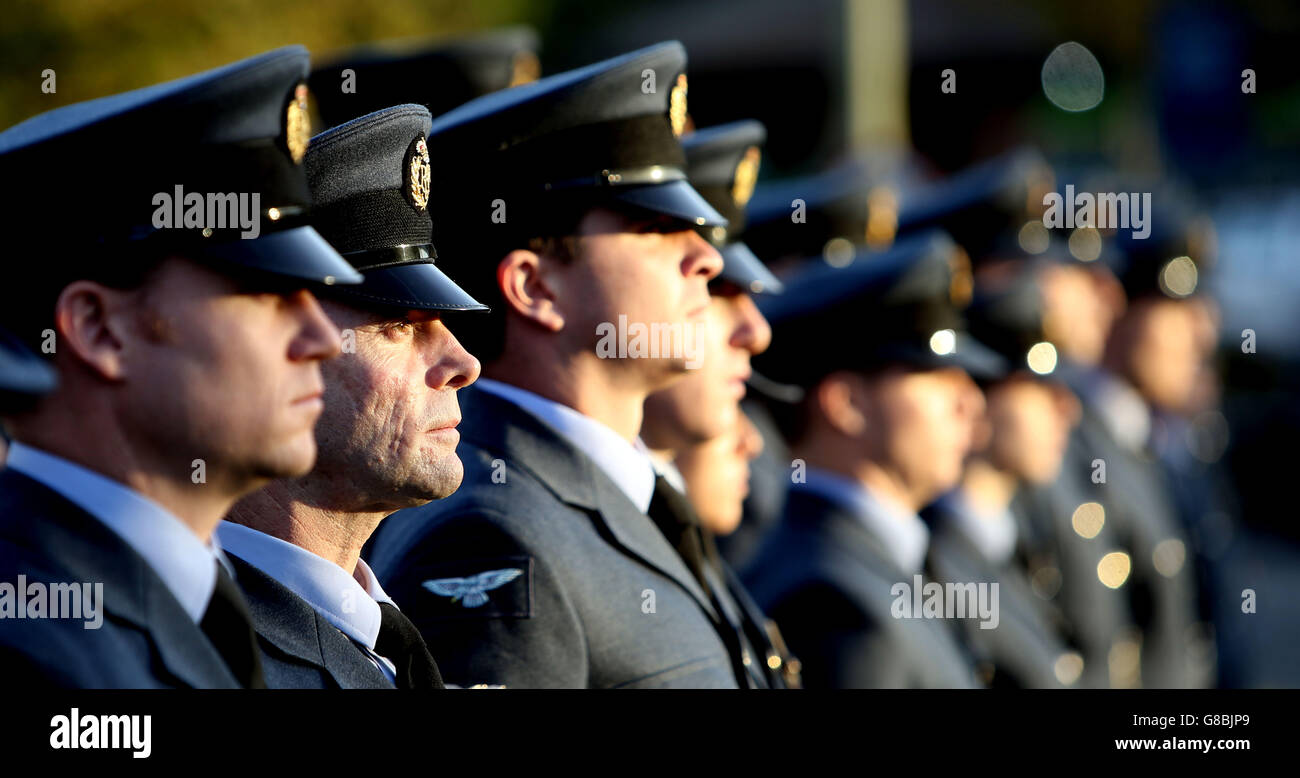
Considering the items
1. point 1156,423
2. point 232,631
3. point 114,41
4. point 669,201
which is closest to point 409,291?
point 232,631

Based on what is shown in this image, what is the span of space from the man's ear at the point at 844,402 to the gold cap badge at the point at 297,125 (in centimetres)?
281

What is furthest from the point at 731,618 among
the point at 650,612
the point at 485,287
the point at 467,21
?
the point at 467,21

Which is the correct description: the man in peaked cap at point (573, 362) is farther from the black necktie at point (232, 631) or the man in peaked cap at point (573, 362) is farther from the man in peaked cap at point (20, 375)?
the man in peaked cap at point (20, 375)

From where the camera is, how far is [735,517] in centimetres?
426

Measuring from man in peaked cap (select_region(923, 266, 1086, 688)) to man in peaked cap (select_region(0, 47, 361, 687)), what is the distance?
3.36 m

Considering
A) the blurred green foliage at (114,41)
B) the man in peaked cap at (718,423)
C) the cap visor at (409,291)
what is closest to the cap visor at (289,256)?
the cap visor at (409,291)

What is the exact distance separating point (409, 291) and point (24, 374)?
2.41ft

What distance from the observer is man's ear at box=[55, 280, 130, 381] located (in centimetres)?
184

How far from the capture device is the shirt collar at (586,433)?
3242 millimetres

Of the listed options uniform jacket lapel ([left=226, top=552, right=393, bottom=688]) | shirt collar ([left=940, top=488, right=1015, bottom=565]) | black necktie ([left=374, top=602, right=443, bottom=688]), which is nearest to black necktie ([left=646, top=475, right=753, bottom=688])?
black necktie ([left=374, top=602, right=443, bottom=688])

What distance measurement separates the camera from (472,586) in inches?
116
